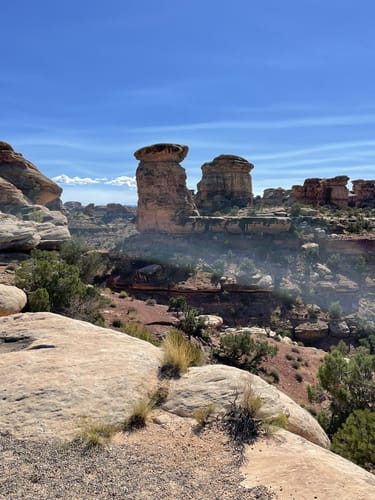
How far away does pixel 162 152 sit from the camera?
36.1 meters

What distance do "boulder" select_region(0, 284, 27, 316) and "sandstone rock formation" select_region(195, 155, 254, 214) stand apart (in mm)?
35348

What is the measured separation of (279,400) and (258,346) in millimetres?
11457

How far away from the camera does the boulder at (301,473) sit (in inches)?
131

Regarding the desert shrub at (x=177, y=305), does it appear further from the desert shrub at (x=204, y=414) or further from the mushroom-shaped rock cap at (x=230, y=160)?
the mushroom-shaped rock cap at (x=230, y=160)

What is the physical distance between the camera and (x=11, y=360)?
5.41m

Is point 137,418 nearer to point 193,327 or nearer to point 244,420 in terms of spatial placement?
point 244,420

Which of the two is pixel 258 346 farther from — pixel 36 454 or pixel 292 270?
pixel 292 270

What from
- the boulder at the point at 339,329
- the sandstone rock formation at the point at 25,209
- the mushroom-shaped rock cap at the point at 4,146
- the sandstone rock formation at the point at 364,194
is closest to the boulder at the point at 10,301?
the sandstone rock formation at the point at 25,209

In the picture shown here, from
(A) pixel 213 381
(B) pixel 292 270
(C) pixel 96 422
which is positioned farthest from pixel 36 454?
(B) pixel 292 270

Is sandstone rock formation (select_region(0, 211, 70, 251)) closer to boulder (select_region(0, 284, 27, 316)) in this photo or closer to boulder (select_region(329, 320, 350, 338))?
boulder (select_region(0, 284, 27, 316))

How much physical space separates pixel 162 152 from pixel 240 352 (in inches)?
982

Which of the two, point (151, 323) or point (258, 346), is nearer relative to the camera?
point (258, 346)

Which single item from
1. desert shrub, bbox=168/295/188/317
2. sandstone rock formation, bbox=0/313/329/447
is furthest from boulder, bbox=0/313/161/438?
desert shrub, bbox=168/295/188/317

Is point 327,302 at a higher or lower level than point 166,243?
lower
